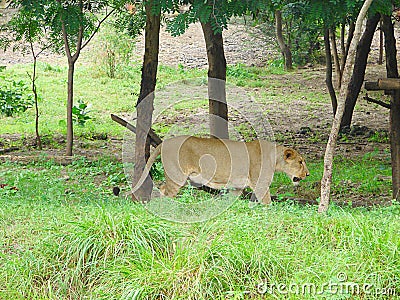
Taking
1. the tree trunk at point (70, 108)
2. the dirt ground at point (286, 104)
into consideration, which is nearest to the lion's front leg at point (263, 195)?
the dirt ground at point (286, 104)

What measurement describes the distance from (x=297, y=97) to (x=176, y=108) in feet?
11.6

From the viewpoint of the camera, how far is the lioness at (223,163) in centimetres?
775

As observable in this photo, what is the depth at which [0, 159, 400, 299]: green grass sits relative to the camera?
4969 mm

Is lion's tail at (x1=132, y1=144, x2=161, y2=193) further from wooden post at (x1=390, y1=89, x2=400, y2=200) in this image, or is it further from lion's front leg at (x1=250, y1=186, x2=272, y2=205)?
wooden post at (x1=390, y1=89, x2=400, y2=200)

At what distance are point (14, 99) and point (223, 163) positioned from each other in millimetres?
10252

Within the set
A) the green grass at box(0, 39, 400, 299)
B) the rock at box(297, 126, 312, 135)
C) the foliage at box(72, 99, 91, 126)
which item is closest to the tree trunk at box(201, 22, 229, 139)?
the rock at box(297, 126, 312, 135)

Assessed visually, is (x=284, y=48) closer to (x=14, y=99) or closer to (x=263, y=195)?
(x=14, y=99)

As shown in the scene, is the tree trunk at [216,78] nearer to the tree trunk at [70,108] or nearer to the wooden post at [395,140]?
the tree trunk at [70,108]

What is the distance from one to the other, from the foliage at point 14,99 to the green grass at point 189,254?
35.4ft

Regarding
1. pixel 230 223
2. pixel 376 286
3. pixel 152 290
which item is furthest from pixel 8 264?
pixel 376 286

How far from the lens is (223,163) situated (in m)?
7.81

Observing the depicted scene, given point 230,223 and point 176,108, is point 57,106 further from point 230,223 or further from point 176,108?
point 230,223

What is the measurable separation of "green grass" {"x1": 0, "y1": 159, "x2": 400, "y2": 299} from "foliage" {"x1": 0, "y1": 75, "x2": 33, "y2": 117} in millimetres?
10790

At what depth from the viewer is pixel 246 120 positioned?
16438 mm
